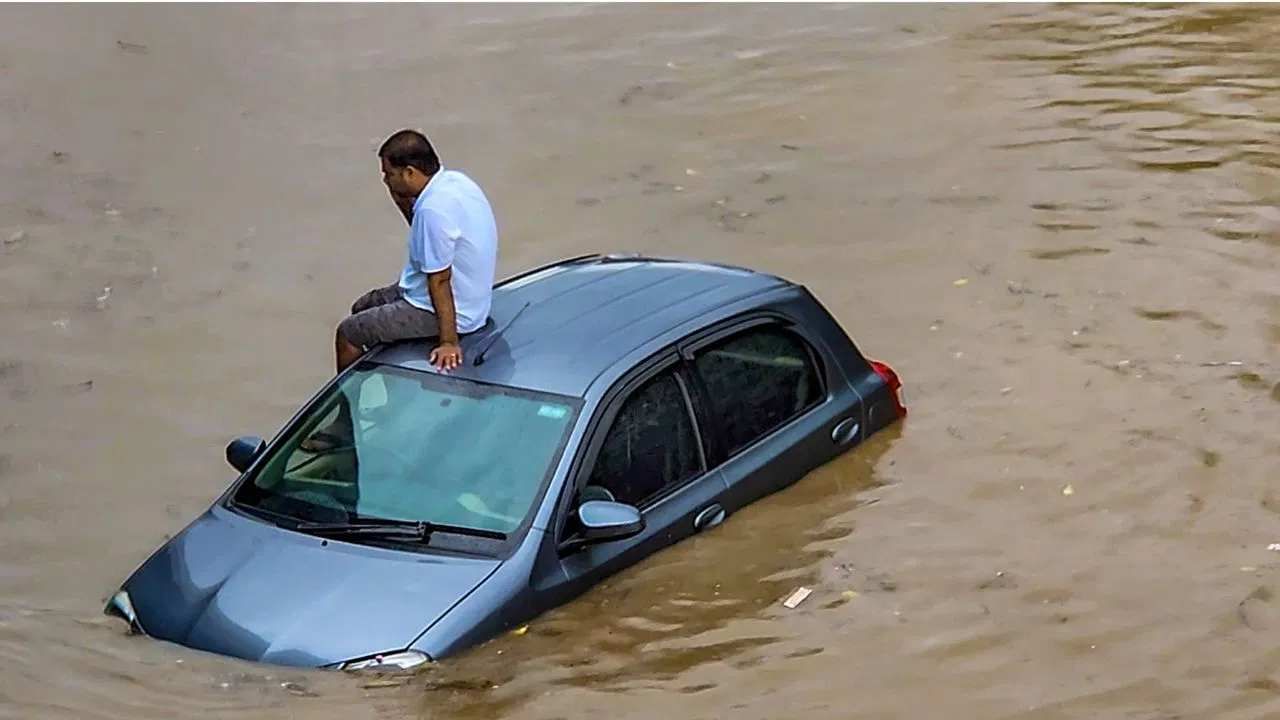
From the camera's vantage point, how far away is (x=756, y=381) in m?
8.21

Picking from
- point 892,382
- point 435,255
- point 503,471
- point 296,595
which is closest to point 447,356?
point 435,255

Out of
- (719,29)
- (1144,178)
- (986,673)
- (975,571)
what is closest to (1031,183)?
(1144,178)

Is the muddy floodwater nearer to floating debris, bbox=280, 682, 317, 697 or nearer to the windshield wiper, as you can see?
floating debris, bbox=280, 682, 317, 697

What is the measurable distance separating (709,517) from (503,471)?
0.97 metres

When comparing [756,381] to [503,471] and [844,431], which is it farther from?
[503,471]

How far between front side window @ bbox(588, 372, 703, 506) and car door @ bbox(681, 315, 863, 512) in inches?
5.6

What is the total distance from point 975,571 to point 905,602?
441 millimetres

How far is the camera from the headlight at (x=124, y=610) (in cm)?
716

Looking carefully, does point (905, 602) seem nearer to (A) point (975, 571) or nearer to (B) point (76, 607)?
(A) point (975, 571)

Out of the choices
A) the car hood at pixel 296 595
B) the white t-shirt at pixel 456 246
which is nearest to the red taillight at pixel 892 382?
the white t-shirt at pixel 456 246

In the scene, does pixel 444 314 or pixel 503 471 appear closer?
pixel 503 471

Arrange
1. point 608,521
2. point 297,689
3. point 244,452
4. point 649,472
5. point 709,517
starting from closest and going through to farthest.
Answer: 1. point 297,689
2. point 608,521
3. point 649,472
4. point 709,517
5. point 244,452

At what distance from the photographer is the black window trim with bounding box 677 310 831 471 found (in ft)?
25.8

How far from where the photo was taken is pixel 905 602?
A: 7.55m
